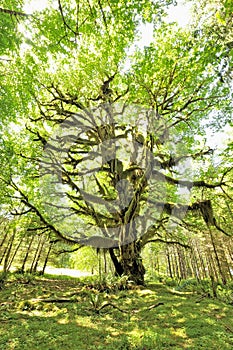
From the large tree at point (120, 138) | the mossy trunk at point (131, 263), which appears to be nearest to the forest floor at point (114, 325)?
the mossy trunk at point (131, 263)

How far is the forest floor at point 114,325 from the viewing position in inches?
160

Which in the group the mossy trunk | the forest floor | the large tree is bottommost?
the forest floor

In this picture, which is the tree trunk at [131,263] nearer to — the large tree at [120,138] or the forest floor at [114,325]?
the large tree at [120,138]

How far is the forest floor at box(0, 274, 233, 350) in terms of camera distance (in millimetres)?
4059

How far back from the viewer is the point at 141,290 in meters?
9.23

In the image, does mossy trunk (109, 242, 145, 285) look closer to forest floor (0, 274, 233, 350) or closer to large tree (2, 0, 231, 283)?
large tree (2, 0, 231, 283)

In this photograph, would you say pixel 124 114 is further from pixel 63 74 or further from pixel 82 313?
pixel 82 313

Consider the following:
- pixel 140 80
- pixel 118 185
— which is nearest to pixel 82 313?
pixel 118 185

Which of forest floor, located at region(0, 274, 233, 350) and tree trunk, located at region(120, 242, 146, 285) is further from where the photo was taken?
tree trunk, located at region(120, 242, 146, 285)

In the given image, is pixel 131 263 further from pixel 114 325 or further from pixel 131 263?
pixel 114 325

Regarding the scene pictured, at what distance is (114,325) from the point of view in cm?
516

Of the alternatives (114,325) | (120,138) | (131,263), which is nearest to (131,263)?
(131,263)

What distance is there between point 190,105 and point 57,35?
6597 mm

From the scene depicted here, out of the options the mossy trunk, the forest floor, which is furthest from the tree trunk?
the forest floor
